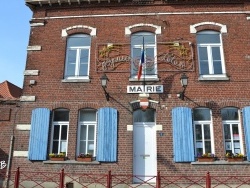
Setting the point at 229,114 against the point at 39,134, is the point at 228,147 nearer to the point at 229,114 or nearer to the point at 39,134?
the point at 229,114

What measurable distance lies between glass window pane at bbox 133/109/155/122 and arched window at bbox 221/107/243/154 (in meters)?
2.79

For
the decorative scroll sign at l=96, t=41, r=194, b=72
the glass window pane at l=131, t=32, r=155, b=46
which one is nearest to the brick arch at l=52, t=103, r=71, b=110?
the decorative scroll sign at l=96, t=41, r=194, b=72

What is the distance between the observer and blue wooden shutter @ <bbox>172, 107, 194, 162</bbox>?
11.7 metres

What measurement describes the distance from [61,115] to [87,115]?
42.3 inches

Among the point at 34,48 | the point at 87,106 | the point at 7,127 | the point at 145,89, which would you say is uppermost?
the point at 34,48

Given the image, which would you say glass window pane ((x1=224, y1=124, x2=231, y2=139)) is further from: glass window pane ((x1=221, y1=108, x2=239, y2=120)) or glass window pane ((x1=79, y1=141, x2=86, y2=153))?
glass window pane ((x1=79, y1=141, x2=86, y2=153))

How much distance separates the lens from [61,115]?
12.8m

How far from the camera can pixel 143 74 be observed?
42.3 feet

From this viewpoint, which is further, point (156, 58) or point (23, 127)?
point (156, 58)

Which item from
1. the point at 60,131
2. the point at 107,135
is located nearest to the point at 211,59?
the point at 107,135

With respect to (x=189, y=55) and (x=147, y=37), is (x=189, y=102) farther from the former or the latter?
(x=147, y=37)

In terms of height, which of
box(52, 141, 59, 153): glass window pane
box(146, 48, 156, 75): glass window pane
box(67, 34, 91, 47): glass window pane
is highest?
box(67, 34, 91, 47): glass window pane

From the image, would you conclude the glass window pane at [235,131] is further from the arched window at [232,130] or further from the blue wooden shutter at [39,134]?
the blue wooden shutter at [39,134]

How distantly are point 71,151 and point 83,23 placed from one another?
5.61m
